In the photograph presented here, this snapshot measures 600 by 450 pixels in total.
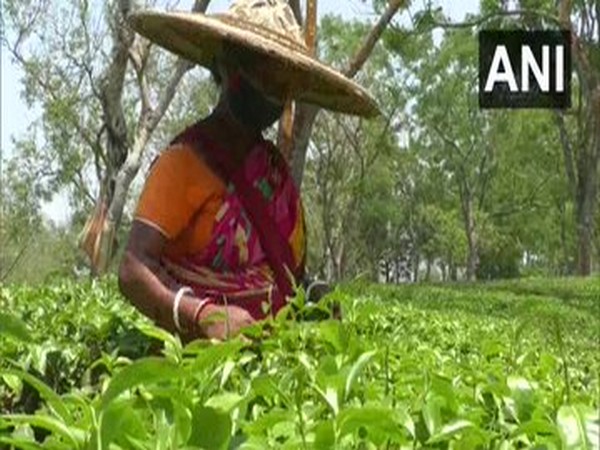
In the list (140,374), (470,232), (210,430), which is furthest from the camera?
(470,232)

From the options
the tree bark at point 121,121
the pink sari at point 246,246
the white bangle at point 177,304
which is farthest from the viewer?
the tree bark at point 121,121

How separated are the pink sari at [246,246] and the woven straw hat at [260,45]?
186mm

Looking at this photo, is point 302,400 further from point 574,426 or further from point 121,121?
point 121,121

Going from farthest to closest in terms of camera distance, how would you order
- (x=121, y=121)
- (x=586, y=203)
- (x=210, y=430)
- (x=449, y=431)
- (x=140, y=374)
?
(x=586, y=203), (x=121, y=121), (x=449, y=431), (x=210, y=430), (x=140, y=374)

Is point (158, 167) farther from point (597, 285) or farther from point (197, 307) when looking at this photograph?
point (597, 285)

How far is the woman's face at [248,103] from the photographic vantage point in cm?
280

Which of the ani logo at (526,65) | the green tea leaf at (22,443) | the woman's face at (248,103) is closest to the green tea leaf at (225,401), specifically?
the green tea leaf at (22,443)

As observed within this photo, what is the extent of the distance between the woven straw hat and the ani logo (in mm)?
13127

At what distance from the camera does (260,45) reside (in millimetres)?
2766

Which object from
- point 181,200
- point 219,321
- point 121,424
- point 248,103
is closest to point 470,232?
point 248,103

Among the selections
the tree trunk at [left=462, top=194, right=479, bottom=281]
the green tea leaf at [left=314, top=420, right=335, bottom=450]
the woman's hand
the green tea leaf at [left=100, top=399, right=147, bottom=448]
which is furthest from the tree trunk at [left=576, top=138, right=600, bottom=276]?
the green tea leaf at [left=100, top=399, right=147, bottom=448]

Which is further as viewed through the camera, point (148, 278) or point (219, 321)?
point (148, 278)

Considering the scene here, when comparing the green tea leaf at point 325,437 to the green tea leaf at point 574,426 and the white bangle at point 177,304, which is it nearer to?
the green tea leaf at point 574,426

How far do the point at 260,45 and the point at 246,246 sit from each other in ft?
1.50
